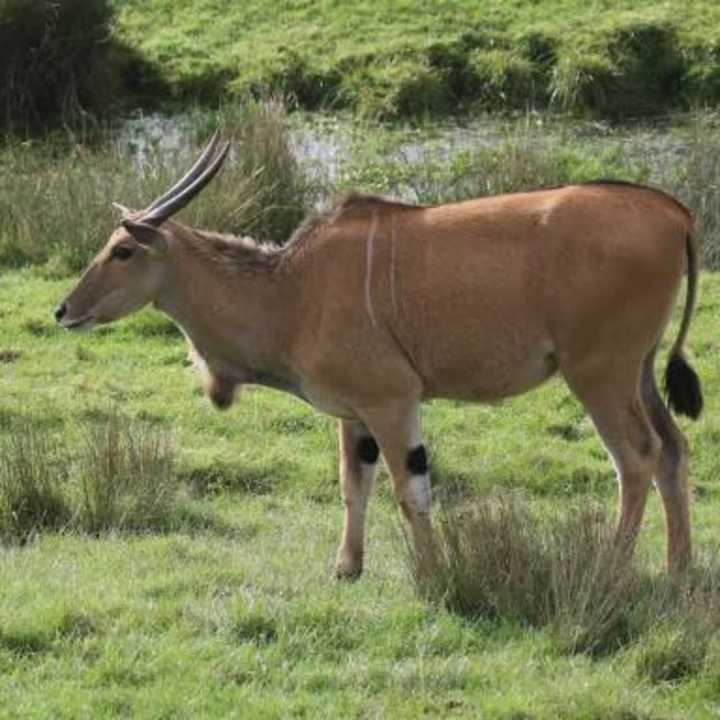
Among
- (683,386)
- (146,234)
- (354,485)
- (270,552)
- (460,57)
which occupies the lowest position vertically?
(460,57)

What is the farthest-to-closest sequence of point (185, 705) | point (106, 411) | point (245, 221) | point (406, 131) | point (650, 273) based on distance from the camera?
point (406, 131)
point (245, 221)
point (106, 411)
point (650, 273)
point (185, 705)

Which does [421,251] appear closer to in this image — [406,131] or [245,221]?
[245,221]

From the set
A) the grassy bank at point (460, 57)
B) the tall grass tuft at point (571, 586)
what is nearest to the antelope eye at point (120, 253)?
the tall grass tuft at point (571, 586)

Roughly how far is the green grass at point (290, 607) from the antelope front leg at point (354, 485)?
102mm

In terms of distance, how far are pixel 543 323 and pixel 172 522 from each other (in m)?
2.14

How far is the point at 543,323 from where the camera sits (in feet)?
28.9

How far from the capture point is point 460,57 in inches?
869

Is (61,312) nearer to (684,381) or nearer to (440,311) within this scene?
(440,311)

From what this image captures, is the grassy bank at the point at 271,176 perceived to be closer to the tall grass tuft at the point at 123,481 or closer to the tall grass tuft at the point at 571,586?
the tall grass tuft at the point at 123,481

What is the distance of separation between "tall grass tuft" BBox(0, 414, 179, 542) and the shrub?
473 inches

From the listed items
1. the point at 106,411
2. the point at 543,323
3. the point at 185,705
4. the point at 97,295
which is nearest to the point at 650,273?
the point at 543,323

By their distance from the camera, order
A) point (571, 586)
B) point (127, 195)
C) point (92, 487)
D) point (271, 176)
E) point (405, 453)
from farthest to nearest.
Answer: point (271, 176) → point (127, 195) → point (92, 487) → point (405, 453) → point (571, 586)

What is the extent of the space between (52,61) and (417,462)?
14.1m

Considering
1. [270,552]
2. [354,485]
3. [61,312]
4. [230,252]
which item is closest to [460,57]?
[230,252]
